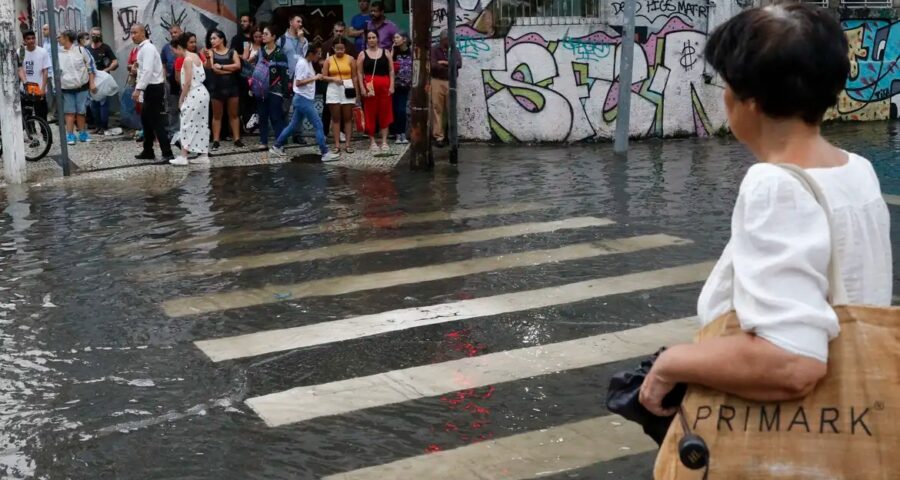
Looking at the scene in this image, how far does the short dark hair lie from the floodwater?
2.65 meters

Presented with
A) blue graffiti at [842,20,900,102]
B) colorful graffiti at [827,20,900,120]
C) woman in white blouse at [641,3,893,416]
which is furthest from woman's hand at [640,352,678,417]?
blue graffiti at [842,20,900,102]

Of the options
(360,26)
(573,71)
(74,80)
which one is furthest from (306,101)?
(573,71)

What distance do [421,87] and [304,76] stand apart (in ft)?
6.54

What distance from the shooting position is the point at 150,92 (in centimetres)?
1416

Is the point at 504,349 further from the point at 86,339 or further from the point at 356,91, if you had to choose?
the point at 356,91

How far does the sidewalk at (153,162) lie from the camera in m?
13.6

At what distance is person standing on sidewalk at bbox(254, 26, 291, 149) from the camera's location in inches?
603

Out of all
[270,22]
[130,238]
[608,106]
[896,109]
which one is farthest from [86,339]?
[896,109]

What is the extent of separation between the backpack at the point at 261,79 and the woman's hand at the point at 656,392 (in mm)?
13653

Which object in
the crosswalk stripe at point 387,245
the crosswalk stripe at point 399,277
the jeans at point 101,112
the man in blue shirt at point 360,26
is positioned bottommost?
the crosswalk stripe at point 399,277

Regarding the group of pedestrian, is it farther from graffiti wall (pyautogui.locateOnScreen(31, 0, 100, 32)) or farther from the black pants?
graffiti wall (pyautogui.locateOnScreen(31, 0, 100, 32))

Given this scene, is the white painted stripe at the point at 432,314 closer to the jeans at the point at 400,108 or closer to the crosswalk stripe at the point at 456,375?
the crosswalk stripe at the point at 456,375

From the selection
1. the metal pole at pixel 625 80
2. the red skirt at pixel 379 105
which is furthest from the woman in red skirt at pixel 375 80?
the metal pole at pixel 625 80

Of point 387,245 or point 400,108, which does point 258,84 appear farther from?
point 387,245
